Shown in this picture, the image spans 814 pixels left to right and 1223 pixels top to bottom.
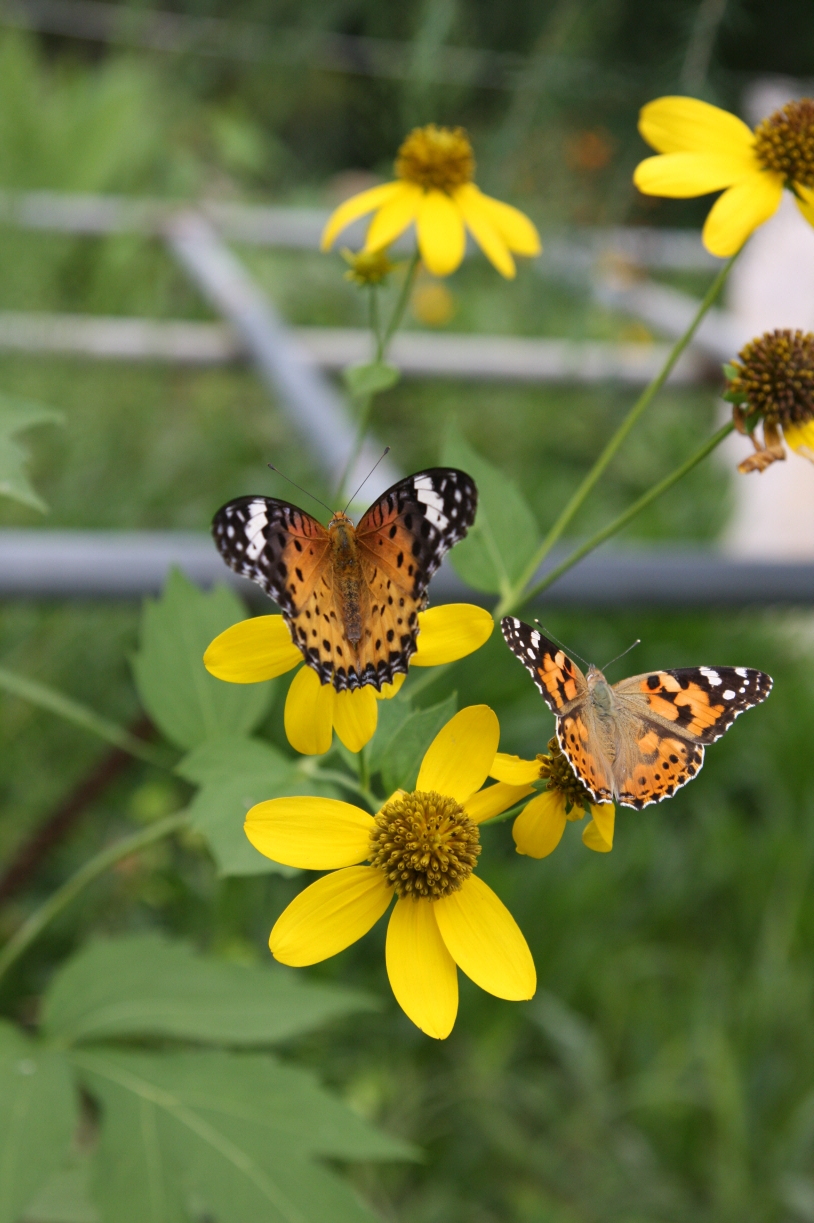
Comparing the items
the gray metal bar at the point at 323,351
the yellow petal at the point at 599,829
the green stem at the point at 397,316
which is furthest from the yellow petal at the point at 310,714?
the gray metal bar at the point at 323,351

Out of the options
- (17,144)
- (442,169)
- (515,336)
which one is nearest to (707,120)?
(442,169)

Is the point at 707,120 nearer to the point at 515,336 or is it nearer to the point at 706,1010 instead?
the point at 706,1010

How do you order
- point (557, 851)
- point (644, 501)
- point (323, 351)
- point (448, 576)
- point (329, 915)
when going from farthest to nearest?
1. point (323, 351)
2. point (557, 851)
3. point (448, 576)
4. point (644, 501)
5. point (329, 915)

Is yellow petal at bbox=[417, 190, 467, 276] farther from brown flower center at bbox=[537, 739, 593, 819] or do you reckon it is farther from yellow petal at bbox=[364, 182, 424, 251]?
brown flower center at bbox=[537, 739, 593, 819]

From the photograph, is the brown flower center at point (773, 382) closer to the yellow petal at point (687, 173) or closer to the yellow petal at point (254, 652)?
the yellow petal at point (687, 173)

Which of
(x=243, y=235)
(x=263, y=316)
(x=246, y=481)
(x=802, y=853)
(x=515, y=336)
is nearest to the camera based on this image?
(x=802, y=853)

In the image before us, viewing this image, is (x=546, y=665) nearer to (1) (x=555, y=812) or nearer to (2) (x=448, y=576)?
(1) (x=555, y=812)

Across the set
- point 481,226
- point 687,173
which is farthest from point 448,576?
point 687,173
